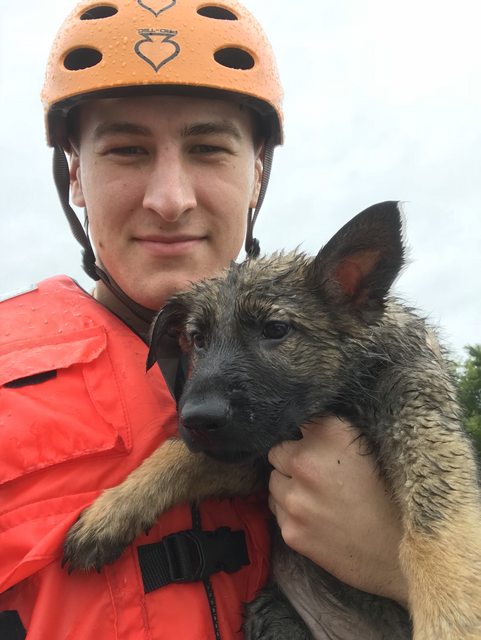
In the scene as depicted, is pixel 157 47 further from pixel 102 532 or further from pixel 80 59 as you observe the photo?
pixel 102 532

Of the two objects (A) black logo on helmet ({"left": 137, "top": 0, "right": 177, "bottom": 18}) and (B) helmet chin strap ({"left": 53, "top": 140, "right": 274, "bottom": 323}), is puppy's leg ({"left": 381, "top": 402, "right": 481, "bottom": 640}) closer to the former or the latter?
(B) helmet chin strap ({"left": 53, "top": 140, "right": 274, "bottom": 323})

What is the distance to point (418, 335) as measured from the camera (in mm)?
3266

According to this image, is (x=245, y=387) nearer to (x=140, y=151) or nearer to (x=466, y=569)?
(x=466, y=569)

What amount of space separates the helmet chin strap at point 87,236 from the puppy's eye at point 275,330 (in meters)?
0.95

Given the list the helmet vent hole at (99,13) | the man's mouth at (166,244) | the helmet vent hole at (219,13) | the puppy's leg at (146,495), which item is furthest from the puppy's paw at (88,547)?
the helmet vent hole at (219,13)

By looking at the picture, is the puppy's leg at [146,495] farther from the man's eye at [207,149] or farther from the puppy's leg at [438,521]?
the man's eye at [207,149]

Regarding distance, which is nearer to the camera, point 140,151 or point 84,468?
point 84,468

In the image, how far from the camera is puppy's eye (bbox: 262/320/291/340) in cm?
296

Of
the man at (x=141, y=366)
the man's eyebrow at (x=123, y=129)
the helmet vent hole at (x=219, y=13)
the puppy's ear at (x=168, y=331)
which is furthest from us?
the helmet vent hole at (x=219, y=13)

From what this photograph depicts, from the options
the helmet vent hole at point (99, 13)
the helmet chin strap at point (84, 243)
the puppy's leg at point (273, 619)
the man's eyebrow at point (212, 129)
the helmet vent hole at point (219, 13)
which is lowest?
the puppy's leg at point (273, 619)

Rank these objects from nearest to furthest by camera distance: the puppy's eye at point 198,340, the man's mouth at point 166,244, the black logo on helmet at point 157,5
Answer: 1. the puppy's eye at point 198,340
2. the man's mouth at point 166,244
3. the black logo on helmet at point 157,5

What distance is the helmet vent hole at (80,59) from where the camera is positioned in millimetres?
4125

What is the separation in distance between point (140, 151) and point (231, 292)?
102 centimetres

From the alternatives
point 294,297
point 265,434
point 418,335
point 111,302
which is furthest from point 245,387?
point 111,302
